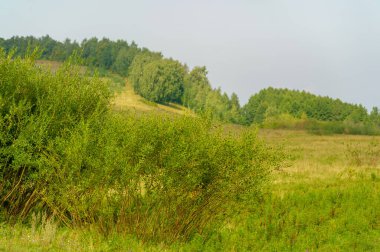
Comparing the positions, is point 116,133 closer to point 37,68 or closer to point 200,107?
point 200,107

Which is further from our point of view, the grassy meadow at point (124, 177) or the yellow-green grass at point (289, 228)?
the grassy meadow at point (124, 177)

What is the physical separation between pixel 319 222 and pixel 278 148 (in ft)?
17.1

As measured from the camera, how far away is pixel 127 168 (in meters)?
11.9

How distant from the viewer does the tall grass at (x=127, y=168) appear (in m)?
12.3

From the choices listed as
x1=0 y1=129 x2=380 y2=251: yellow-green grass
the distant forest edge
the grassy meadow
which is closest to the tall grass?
the grassy meadow

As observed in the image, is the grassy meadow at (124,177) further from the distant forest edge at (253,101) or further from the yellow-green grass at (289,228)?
the distant forest edge at (253,101)

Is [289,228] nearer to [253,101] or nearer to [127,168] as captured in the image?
[127,168]

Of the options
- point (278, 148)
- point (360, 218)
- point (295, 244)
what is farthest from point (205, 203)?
point (360, 218)

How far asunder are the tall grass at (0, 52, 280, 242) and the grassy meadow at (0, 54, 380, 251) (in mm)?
34

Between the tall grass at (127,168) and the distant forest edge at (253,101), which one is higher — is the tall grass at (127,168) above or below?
below

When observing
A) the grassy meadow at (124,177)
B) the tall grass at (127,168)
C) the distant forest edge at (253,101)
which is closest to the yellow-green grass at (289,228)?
the grassy meadow at (124,177)

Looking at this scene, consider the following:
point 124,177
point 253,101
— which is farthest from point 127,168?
point 253,101

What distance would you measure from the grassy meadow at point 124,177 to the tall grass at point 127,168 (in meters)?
0.03

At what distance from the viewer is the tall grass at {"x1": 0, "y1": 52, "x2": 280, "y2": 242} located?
1231 centimetres
